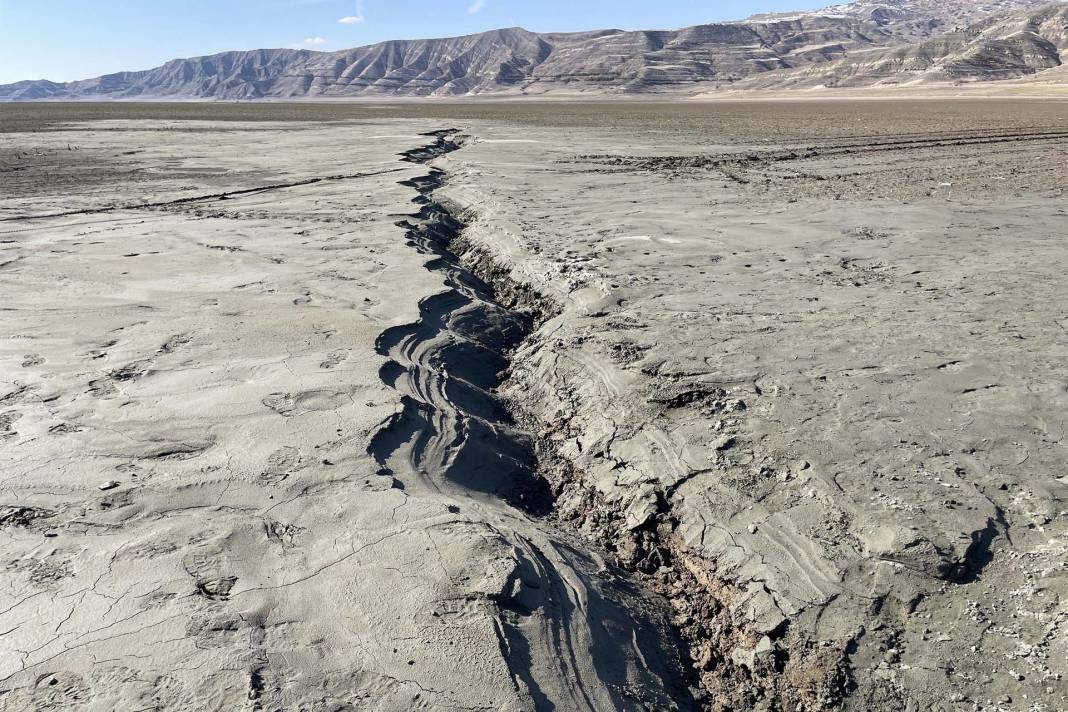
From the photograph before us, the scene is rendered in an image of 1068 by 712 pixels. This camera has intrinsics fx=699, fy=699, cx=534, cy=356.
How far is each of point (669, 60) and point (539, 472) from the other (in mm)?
109577

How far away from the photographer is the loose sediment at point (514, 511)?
83.7 inches

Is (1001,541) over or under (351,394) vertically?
under

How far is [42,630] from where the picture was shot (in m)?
2.04

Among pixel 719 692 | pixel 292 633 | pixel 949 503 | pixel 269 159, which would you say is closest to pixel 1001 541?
pixel 949 503

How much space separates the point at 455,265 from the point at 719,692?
4.67m

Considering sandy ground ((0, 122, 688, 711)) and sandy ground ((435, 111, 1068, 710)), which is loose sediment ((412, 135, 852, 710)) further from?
sandy ground ((0, 122, 688, 711))

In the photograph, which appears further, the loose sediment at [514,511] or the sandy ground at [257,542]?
the loose sediment at [514,511]

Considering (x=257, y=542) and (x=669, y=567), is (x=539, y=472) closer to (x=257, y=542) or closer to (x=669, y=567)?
(x=669, y=567)

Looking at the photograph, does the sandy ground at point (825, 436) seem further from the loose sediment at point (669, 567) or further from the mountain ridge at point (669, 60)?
the mountain ridge at point (669, 60)

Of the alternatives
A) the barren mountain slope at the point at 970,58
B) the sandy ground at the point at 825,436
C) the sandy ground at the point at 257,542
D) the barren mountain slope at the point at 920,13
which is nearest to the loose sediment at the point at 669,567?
the sandy ground at the point at 825,436

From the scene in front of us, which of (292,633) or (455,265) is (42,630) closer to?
(292,633)

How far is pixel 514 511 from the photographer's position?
299cm

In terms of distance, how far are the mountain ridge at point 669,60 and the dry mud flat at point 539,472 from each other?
8102 centimetres

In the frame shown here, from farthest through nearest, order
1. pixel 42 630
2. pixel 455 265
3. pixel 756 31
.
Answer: pixel 756 31
pixel 455 265
pixel 42 630
